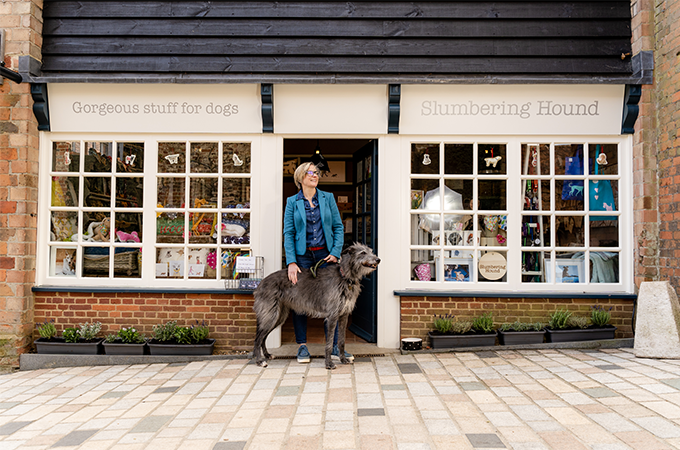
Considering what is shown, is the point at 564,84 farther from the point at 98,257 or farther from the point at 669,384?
the point at 98,257

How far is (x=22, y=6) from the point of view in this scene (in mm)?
4844

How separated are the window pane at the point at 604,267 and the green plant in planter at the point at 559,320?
59cm

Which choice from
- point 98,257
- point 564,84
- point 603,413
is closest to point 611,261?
point 564,84

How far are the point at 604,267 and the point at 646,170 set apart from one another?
3.97 feet

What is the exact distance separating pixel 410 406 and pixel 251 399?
1.31m

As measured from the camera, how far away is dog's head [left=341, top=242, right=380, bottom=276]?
4.15 m

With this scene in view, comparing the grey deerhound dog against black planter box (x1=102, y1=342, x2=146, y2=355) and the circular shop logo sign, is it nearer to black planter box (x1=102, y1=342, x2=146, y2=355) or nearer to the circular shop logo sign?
black planter box (x1=102, y1=342, x2=146, y2=355)

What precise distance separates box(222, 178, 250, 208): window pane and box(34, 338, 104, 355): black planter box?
2158 millimetres

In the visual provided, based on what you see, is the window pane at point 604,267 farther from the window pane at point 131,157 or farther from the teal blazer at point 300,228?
the window pane at point 131,157

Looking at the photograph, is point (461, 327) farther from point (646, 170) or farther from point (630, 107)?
point (630, 107)

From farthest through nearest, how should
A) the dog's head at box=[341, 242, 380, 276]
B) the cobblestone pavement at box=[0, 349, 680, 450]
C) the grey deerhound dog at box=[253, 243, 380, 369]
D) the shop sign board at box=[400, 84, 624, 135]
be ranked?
the shop sign board at box=[400, 84, 624, 135] < the grey deerhound dog at box=[253, 243, 380, 369] < the dog's head at box=[341, 242, 380, 276] < the cobblestone pavement at box=[0, 349, 680, 450]

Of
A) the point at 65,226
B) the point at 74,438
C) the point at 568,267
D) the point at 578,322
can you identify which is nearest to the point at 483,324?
the point at 578,322

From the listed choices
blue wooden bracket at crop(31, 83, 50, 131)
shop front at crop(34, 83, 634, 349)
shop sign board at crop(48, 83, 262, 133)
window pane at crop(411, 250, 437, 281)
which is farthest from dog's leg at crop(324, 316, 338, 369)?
blue wooden bracket at crop(31, 83, 50, 131)

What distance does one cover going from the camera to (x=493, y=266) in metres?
5.11
